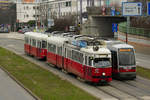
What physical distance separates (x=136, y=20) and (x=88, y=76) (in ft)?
129

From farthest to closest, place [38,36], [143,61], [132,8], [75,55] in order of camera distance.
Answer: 1. [132,8]
2. [38,36]
3. [143,61]
4. [75,55]

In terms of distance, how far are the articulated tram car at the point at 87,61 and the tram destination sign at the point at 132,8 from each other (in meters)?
18.2

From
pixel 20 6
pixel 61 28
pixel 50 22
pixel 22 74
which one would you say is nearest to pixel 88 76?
pixel 22 74

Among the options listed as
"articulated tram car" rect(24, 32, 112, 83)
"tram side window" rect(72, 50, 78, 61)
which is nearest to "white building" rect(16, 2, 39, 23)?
"articulated tram car" rect(24, 32, 112, 83)

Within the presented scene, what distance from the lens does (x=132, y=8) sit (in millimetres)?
46625

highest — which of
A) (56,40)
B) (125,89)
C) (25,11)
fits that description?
(25,11)

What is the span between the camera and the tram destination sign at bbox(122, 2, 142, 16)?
151 feet

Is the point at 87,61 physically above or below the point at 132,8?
below

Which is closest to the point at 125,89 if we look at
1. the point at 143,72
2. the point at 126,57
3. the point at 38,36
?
the point at 126,57

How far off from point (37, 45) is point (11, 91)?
18.8 metres

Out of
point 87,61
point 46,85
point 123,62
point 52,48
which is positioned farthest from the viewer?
point 52,48

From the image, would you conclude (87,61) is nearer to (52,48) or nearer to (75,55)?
(75,55)

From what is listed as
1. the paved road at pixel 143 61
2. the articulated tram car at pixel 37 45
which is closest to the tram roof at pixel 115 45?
the paved road at pixel 143 61

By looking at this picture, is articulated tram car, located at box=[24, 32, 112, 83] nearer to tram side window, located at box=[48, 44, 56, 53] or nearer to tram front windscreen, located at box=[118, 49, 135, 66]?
tram side window, located at box=[48, 44, 56, 53]
